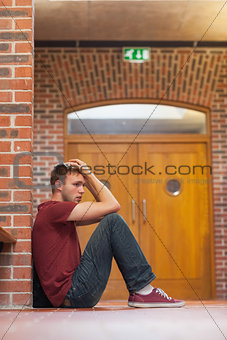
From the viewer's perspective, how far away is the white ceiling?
464cm

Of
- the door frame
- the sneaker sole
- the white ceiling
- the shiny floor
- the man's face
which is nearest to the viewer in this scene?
the shiny floor

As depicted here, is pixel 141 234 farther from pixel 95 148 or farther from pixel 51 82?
pixel 51 82

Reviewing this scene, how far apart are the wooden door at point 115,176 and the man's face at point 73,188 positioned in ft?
8.61

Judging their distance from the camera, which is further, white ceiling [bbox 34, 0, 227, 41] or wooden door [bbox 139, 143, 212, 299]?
wooden door [bbox 139, 143, 212, 299]

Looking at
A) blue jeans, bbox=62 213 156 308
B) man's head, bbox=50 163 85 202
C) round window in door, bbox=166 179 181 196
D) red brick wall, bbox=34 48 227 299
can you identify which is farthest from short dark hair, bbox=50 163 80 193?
round window in door, bbox=166 179 181 196

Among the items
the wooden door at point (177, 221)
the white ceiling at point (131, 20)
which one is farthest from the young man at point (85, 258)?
the wooden door at point (177, 221)

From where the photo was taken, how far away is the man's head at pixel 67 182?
8.49 ft

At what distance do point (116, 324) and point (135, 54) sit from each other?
400cm

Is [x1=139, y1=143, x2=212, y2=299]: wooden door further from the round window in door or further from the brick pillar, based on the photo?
the brick pillar

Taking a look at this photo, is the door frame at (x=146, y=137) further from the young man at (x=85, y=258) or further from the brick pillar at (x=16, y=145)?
the young man at (x=85, y=258)

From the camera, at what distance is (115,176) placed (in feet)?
17.9

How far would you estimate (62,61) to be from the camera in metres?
5.46

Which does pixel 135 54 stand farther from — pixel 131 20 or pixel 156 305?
pixel 156 305

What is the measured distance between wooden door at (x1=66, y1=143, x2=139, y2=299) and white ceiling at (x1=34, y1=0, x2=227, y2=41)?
116 centimetres
